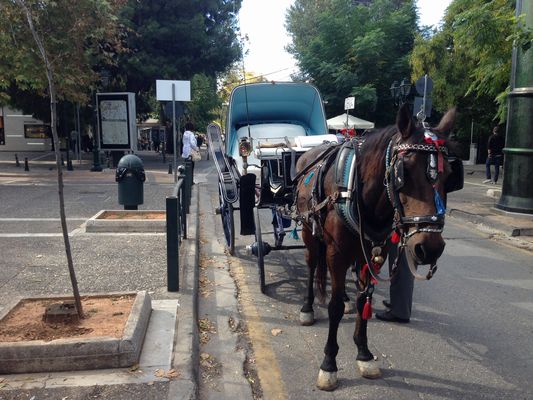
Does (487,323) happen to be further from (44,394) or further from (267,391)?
(44,394)

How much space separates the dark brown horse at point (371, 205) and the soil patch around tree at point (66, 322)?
181cm

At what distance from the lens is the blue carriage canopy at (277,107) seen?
8141mm

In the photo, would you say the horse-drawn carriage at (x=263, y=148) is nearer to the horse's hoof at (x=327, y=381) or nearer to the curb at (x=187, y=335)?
the curb at (x=187, y=335)

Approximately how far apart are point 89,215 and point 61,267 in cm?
427

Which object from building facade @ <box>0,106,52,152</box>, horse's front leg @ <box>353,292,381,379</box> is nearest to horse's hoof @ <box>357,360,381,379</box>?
horse's front leg @ <box>353,292,381,379</box>

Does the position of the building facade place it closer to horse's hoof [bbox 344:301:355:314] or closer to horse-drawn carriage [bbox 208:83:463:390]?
horse-drawn carriage [bbox 208:83:463:390]

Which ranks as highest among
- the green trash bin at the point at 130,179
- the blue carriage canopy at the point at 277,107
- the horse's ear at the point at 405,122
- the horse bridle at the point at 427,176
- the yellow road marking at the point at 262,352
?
the blue carriage canopy at the point at 277,107

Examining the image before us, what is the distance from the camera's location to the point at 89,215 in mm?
10445

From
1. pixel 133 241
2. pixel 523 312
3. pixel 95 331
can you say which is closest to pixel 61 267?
pixel 133 241

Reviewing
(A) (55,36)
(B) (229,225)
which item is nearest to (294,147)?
(B) (229,225)

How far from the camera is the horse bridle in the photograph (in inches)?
108

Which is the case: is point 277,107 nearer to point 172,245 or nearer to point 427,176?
point 172,245

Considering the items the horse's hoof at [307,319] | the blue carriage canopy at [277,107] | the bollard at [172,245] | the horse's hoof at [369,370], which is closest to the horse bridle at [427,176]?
the horse's hoof at [369,370]

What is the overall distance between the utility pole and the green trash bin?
8023 millimetres
